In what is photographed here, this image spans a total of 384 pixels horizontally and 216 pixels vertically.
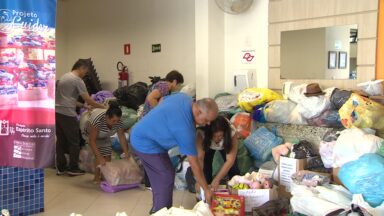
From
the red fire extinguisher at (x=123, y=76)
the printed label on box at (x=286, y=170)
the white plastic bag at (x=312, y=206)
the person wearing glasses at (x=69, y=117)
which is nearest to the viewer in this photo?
the white plastic bag at (x=312, y=206)

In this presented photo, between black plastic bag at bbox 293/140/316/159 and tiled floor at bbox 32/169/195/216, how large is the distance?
1.12 meters

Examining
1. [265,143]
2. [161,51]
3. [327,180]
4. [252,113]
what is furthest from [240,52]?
[327,180]

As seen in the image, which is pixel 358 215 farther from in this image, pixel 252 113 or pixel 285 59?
pixel 285 59

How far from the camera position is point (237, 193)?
10.2 ft

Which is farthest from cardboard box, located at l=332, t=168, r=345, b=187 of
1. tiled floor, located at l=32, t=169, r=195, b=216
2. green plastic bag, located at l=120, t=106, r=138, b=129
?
green plastic bag, located at l=120, t=106, r=138, b=129

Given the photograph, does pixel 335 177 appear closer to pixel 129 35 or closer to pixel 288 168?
pixel 288 168

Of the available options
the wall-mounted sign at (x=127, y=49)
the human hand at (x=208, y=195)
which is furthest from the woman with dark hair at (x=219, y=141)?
the wall-mounted sign at (x=127, y=49)

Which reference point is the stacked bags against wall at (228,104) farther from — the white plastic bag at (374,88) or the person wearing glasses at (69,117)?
the person wearing glasses at (69,117)

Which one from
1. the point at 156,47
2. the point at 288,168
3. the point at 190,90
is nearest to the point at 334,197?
the point at 288,168

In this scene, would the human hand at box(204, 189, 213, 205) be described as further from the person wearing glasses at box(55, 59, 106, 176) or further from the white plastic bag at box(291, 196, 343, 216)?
the person wearing glasses at box(55, 59, 106, 176)

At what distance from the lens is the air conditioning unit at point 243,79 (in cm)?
482

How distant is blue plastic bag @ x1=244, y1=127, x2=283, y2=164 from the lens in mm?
3939

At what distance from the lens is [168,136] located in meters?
2.74

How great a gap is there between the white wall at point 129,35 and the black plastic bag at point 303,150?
108 inches
